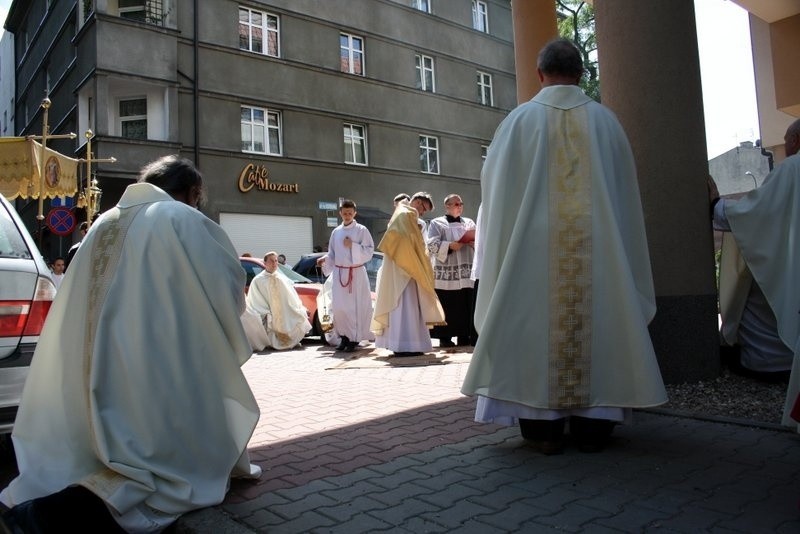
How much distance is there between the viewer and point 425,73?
27.9 meters

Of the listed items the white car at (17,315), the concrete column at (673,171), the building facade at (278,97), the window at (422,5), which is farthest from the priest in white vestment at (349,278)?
the window at (422,5)

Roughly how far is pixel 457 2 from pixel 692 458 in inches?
1115

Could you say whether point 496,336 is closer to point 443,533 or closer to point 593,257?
point 593,257

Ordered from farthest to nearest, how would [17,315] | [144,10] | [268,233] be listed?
[268,233] → [144,10] → [17,315]

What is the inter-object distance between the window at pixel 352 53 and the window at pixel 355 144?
2.01m

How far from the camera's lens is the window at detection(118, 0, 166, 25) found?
20.6 m

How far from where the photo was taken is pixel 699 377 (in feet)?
15.4

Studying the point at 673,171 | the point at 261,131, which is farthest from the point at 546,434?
the point at 261,131

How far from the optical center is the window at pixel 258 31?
74.2ft

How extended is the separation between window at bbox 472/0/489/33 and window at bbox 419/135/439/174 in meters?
5.89

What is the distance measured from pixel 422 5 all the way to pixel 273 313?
66.8ft

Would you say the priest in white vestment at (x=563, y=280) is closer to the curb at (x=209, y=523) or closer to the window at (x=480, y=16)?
the curb at (x=209, y=523)

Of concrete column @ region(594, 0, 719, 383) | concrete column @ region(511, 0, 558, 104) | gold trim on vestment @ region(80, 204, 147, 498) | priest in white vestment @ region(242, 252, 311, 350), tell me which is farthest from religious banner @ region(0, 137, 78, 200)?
concrete column @ region(594, 0, 719, 383)

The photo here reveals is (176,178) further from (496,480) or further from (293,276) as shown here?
(293,276)
